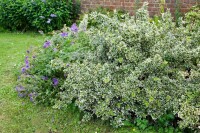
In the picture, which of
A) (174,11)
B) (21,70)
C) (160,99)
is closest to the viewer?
(160,99)

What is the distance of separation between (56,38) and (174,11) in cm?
329

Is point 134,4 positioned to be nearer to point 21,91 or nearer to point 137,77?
point 21,91

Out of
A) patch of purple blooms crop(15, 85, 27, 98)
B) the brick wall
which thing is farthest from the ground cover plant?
the brick wall

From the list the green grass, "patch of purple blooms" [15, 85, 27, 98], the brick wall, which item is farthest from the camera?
the brick wall

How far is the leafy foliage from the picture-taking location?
26.5ft

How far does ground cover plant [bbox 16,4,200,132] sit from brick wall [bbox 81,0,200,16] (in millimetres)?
3114

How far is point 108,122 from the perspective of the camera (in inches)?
158

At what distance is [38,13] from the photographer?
8.09m

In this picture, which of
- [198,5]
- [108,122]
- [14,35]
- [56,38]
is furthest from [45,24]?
[108,122]

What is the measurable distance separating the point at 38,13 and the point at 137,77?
4.85m

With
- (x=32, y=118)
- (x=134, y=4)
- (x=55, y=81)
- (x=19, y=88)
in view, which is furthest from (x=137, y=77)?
(x=134, y=4)

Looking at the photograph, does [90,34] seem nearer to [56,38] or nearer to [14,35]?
[56,38]

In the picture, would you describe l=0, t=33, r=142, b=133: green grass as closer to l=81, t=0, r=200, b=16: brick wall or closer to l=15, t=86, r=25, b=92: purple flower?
l=15, t=86, r=25, b=92: purple flower

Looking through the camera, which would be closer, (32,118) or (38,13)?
(32,118)
